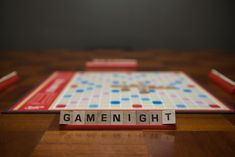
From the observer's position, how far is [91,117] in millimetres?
832

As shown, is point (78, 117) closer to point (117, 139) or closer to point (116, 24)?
point (117, 139)

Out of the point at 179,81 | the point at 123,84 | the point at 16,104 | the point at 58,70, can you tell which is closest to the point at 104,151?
the point at 16,104

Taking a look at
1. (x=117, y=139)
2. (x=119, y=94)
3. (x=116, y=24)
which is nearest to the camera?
(x=117, y=139)

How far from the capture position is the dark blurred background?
3.13 metres

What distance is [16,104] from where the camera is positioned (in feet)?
3.34

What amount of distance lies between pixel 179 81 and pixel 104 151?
80 cm

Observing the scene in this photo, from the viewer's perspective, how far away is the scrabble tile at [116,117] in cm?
83

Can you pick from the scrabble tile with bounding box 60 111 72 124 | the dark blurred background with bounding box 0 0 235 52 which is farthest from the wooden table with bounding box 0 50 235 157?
the dark blurred background with bounding box 0 0 235 52

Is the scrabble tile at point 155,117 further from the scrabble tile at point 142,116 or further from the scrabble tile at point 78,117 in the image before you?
the scrabble tile at point 78,117

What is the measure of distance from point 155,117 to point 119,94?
319 mm

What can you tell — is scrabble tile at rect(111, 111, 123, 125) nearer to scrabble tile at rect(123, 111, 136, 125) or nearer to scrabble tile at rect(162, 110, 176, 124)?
scrabble tile at rect(123, 111, 136, 125)

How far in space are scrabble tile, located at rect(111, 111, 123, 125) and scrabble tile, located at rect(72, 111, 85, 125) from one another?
88 mm

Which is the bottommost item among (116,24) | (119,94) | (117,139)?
(117,139)

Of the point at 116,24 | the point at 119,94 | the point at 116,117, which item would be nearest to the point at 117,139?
the point at 116,117
